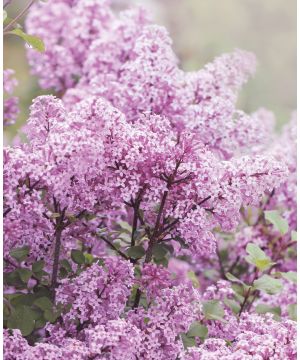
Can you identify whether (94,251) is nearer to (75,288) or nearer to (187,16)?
(75,288)

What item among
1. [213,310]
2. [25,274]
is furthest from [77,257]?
[213,310]

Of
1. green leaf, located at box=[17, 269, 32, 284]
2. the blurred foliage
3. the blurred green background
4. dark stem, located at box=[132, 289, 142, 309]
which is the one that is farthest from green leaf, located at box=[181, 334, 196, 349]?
the blurred foliage

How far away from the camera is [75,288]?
1690mm

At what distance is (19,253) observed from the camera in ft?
5.71

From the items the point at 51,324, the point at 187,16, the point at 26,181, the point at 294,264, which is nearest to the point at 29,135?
the point at 26,181

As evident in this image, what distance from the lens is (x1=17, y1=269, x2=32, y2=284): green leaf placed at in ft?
5.73

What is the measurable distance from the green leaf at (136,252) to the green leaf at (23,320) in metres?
0.25

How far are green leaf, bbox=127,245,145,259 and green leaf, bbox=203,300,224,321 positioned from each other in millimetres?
226

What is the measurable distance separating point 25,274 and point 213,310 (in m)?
0.46

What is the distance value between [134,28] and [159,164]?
1.02m

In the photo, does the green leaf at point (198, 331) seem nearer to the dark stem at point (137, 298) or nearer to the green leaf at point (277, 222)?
the dark stem at point (137, 298)

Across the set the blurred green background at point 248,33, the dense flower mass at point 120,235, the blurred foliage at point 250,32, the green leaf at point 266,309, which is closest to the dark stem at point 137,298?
the dense flower mass at point 120,235

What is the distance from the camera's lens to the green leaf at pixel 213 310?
73.4 inches

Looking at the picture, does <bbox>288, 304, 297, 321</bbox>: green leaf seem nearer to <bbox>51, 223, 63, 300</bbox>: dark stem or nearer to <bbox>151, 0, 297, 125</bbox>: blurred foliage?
<bbox>51, 223, 63, 300</bbox>: dark stem
